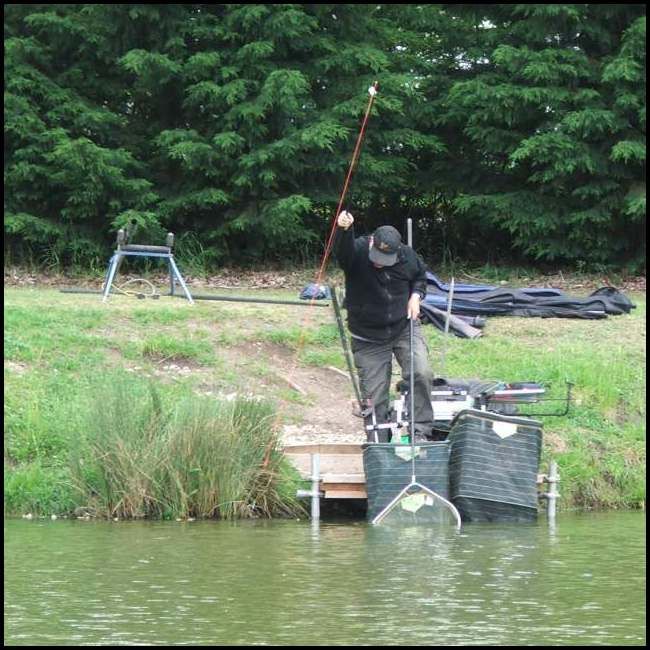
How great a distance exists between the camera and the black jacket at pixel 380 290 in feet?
39.7

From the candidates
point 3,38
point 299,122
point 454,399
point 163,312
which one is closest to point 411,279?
point 454,399

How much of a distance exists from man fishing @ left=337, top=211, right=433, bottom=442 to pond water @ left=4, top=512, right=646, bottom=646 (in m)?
1.10

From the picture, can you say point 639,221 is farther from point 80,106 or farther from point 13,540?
point 13,540

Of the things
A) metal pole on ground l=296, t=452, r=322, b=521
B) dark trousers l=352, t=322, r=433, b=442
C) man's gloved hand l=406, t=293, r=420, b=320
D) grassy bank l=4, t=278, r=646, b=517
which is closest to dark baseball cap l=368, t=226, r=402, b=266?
man's gloved hand l=406, t=293, r=420, b=320

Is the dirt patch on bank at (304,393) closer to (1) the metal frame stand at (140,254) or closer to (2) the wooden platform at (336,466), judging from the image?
(2) the wooden platform at (336,466)

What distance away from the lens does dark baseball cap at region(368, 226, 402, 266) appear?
1193 cm

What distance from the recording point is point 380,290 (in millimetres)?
12117

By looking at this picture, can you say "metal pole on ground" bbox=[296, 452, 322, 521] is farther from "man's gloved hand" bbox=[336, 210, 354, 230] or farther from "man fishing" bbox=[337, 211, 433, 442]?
"man's gloved hand" bbox=[336, 210, 354, 230]

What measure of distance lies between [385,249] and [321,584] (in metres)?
3.70

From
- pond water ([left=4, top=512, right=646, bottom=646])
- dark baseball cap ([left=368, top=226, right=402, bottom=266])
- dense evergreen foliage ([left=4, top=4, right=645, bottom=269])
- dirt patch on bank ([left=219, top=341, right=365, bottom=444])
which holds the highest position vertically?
dense evergreen foliage ([left=4, top=4, right=645, bottom=269])

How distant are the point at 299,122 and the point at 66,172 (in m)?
3.12

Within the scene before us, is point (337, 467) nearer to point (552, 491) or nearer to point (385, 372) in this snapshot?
point (385, 372)

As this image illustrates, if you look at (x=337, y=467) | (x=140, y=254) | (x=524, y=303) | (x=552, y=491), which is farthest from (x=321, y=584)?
(x=140, y=254)

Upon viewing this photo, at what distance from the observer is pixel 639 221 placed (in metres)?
20.5
